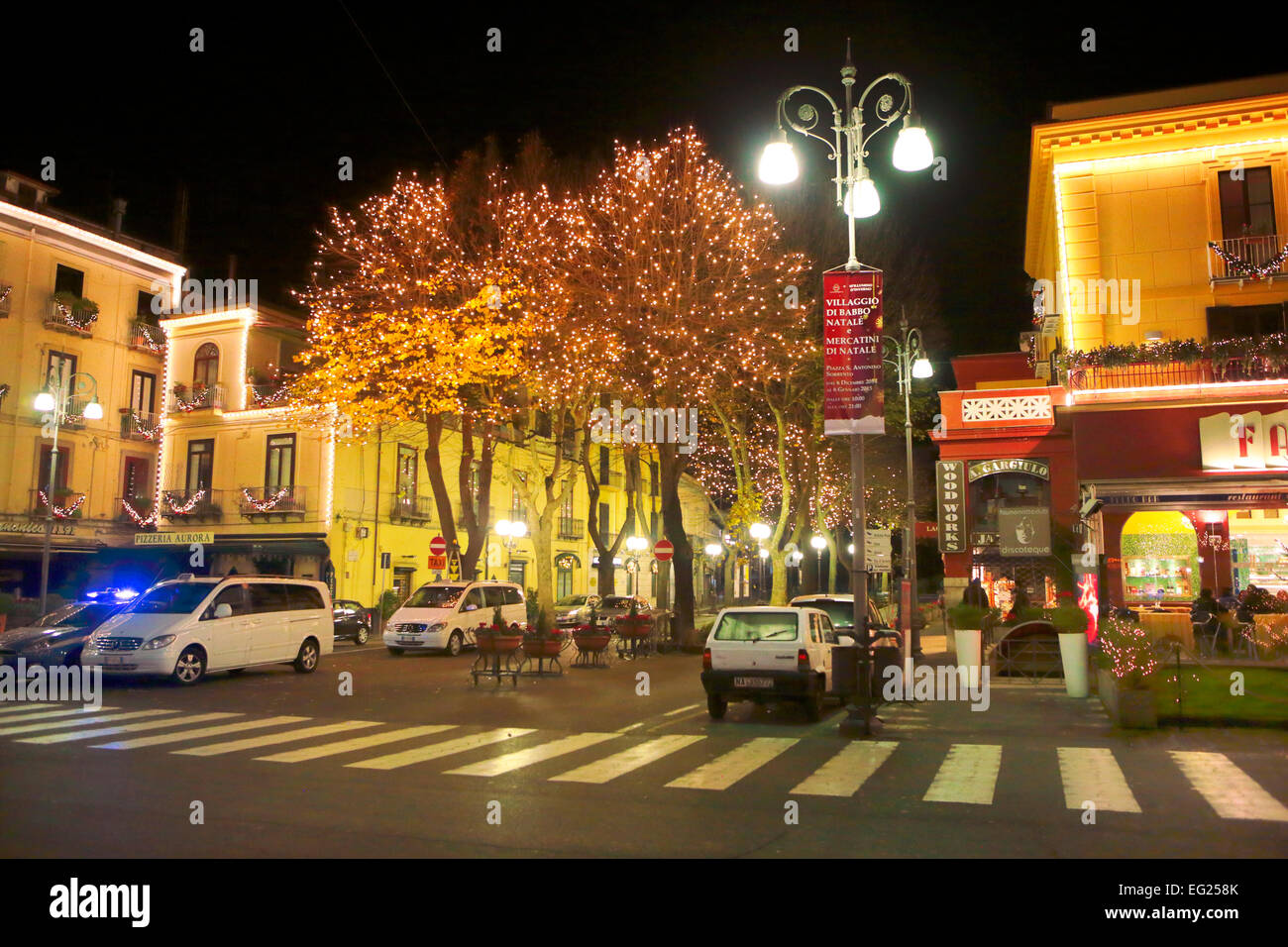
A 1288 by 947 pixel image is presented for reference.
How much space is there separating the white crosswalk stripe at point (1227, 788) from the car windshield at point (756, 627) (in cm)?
497

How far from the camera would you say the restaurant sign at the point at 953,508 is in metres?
26.3

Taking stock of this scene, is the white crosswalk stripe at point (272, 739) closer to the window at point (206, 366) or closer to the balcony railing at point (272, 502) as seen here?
the balcony railing at point (272, 502)

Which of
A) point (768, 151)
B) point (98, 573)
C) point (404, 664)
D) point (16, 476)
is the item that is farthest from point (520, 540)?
point (768, 151)

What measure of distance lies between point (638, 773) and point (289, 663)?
13.7m

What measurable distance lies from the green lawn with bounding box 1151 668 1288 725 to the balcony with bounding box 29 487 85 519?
3520 cm

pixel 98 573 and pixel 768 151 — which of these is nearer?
pixel 768 151

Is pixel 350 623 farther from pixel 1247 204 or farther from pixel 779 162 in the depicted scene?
pixel 1247 204

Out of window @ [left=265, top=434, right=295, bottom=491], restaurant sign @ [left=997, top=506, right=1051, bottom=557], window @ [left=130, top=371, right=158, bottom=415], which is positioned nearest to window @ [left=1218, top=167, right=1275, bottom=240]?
restaurant sign @ [left=997, top=506, right=1051, bottom=557]

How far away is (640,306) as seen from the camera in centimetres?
2508

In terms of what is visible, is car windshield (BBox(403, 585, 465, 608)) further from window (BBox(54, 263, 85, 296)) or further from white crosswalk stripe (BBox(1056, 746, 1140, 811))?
window (BBox(54, 263, 85, 296))

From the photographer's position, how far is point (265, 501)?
37.3 metres

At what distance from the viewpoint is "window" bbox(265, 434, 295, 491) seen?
37500 mm

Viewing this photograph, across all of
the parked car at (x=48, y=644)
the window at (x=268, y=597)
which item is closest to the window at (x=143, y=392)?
the parked car at (x=48, y=644)
